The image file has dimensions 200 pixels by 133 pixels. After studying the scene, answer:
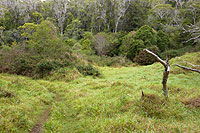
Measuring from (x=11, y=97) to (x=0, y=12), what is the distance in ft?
152

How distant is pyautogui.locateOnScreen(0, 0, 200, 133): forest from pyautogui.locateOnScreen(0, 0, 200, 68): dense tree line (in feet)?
0.89

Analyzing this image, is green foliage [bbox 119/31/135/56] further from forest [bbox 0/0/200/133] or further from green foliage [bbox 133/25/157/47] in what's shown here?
green foliage [bbox 133/25/157/47]

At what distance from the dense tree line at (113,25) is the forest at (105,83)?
27cm

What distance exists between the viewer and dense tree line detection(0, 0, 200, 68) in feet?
88.0

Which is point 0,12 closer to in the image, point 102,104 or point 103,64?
point 103,64

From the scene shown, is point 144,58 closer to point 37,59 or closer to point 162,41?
point 162,41

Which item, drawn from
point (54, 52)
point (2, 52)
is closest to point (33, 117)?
point (54, 52)

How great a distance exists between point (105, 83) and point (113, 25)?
33.7 meters

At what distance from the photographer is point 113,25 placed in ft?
130

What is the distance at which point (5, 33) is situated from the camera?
32562 millimetres

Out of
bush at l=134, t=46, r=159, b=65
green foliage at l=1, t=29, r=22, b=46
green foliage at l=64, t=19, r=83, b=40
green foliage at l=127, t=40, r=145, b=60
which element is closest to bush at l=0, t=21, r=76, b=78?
bush at l=134, t=46, r=159, b=65

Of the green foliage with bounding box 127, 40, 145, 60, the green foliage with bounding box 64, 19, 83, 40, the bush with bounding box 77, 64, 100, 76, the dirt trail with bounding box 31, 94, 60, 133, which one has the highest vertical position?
the green foliage with bounding box 64, 19, 83, 40

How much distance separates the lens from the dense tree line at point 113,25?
26828 mm

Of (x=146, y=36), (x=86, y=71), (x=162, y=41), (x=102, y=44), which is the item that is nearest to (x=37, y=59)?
(x=86, y=71)
